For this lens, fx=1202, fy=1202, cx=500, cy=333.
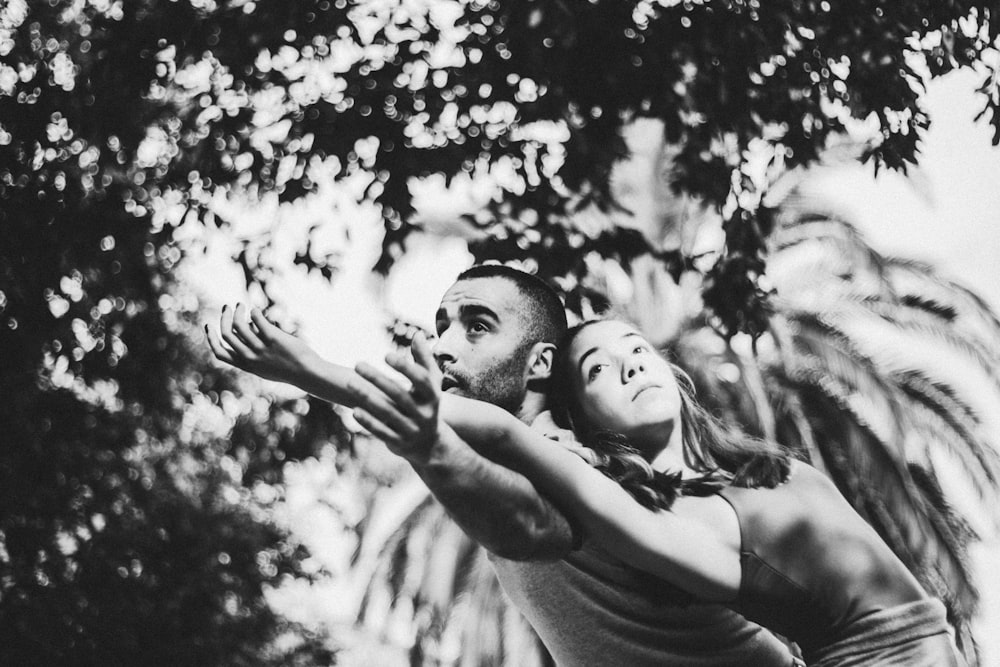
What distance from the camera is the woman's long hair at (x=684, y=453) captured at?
106 inches

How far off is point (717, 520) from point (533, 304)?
72 cm

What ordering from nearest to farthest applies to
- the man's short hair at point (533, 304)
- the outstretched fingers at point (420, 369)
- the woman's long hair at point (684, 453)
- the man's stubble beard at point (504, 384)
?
Result: the outstretched fingers at point (420, 369)
the woman's long hair at point (684, 453)
the man's stubble beard at point (504, 384)
the man's short hair at point (533, 304)

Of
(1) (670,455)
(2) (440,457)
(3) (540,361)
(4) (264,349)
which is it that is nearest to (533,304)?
(3) (540,361)

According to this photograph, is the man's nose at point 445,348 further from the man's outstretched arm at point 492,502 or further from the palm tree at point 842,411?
the palm tree at point 842,411

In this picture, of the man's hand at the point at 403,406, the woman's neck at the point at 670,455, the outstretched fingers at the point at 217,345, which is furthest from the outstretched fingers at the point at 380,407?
the woman's neck at the point at 670,455

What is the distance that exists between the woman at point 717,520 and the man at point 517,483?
0.24 ft

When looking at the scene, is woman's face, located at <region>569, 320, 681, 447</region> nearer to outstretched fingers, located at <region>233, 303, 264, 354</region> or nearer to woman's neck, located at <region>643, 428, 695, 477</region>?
woman's neck, located at <region>643, 428, 695, 477</region>

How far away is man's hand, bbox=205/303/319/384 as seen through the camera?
218cm

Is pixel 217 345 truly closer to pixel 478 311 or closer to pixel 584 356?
pixel 478 311

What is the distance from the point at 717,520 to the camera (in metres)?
2.73

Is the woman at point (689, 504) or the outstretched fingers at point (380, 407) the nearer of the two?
the outstretched fingers at point (380, 407)

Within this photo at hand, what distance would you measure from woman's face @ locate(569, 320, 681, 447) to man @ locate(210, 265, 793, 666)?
0.37ft

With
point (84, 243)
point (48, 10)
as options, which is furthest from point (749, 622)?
point (48, 10)

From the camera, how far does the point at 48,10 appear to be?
8031 millimetres
